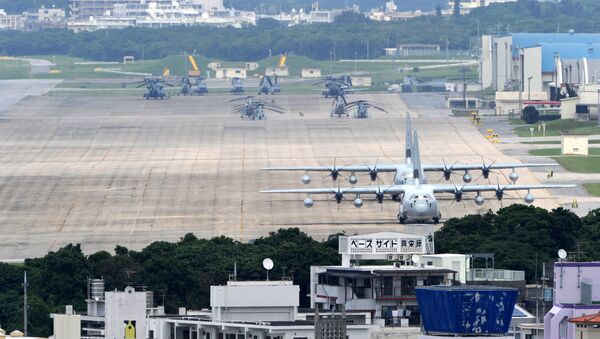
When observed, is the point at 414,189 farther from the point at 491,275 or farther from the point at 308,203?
the point at 491,275

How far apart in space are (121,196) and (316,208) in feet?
60.7

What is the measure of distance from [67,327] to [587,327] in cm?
1531

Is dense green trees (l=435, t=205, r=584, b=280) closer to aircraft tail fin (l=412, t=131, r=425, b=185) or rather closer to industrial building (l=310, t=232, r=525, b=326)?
industrial building (l=310, t=232, r=525, b=326)

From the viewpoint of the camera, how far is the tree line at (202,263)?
99.2 meters

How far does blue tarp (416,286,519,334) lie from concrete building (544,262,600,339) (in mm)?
4360

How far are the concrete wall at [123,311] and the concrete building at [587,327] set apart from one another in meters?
19.4

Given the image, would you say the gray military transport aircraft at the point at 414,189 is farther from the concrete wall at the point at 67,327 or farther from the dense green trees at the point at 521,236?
the concrete wall at the point at 67,327

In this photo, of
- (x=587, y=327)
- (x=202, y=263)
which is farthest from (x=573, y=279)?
(x=202, y=263)

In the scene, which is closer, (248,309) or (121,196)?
(248,309)

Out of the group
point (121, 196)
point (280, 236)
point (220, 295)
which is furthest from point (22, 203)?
point (220, 295)

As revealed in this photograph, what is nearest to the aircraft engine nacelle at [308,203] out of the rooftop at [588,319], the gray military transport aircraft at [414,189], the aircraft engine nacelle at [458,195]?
the gray military transport aircraft at [414,189]

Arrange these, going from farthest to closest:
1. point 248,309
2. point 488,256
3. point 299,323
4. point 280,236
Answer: point 280,236 → point 488,256 → point 248,309 → point 299,323

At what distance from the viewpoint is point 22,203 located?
6762 inches

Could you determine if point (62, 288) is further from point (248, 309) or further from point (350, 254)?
point (248, 309)
